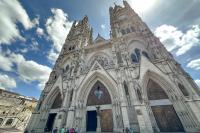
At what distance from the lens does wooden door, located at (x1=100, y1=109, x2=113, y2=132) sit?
1201 centimetres

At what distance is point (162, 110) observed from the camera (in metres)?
11.2

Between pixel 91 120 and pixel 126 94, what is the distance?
6203 millimetres

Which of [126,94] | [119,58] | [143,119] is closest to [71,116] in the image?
[126,94]

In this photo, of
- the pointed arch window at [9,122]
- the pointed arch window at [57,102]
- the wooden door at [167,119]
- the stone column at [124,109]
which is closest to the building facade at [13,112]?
the pointed arch window at [9,122]

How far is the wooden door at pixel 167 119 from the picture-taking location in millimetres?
10156

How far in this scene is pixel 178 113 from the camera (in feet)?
33.8

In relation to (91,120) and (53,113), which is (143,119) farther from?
(53,113)

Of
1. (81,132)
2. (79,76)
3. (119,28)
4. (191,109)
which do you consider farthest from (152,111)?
(119,28)

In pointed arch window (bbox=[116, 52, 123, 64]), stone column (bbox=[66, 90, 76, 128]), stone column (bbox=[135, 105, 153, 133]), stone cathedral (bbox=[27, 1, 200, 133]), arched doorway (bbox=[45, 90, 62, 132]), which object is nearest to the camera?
stone column (bbox=[135, 105, 153, 133])

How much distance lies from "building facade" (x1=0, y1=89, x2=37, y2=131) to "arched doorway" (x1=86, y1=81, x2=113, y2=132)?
28102 mm

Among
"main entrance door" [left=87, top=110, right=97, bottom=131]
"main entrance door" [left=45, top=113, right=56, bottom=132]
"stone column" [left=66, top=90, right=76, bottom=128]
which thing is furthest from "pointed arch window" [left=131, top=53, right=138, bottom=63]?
"main entrance door" [left=45, top=113, right=56, bottom=132]

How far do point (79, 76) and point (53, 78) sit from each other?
633 centimetres

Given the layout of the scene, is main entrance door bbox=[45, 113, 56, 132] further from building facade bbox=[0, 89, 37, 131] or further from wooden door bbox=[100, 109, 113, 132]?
building facade bbox=[0, 89, 37, 131]

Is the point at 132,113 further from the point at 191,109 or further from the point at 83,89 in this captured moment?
the point at 83,89
